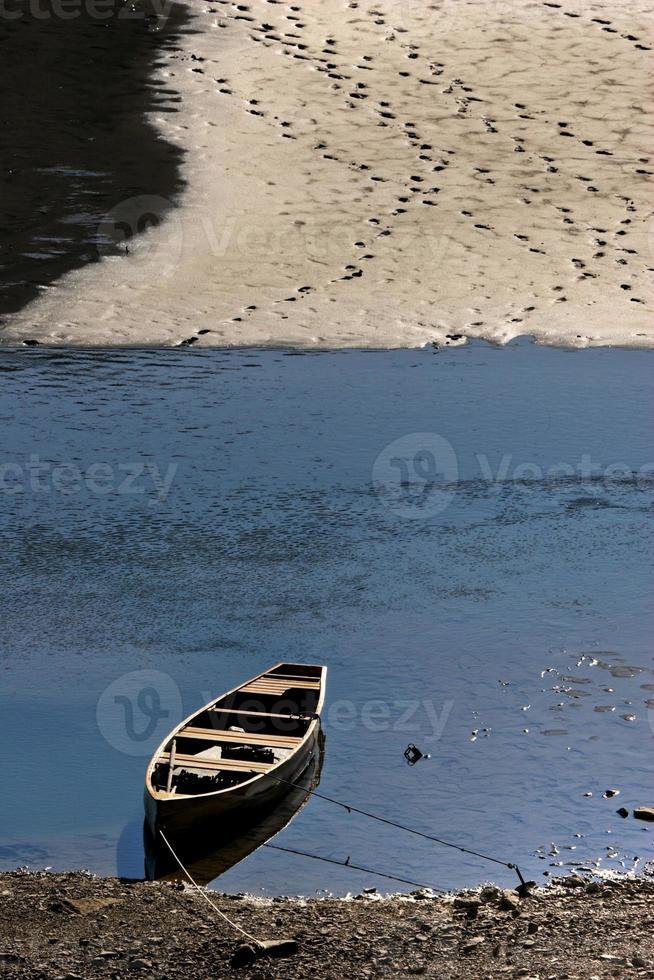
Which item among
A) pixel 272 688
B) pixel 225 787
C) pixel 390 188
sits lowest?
pixel 272 688

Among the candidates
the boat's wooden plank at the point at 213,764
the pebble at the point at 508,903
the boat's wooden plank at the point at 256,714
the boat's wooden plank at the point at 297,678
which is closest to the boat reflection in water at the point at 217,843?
the boat's wooden plank at the point at 213,764

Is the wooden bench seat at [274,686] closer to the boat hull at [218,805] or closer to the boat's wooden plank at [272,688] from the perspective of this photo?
the boat's wooden plank at [272,688]

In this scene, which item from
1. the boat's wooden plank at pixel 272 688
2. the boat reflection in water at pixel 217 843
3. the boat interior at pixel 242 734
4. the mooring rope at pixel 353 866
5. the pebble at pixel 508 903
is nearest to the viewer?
the pebble at pixel 508 903

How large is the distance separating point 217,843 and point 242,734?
0.96 m

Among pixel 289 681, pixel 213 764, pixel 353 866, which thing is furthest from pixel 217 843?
pixel 289 681

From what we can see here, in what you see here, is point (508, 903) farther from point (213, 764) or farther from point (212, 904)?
point (213, 764)

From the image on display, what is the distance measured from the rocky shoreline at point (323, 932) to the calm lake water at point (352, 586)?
38 centimetres

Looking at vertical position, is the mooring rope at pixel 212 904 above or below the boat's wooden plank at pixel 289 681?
above

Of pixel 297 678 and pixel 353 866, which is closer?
pixel 353 866

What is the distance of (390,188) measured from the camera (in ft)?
74.7

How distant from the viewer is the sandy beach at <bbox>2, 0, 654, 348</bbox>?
62.5 feet

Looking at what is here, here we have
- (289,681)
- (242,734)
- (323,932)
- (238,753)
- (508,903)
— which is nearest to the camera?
(323,932)

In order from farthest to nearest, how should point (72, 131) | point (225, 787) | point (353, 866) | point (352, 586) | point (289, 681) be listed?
1. point (72, 131)
2. point (352, 586)
3. point (289, 681)
4. point (225, 787)
5. point (353, 866)

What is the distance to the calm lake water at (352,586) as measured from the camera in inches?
347
